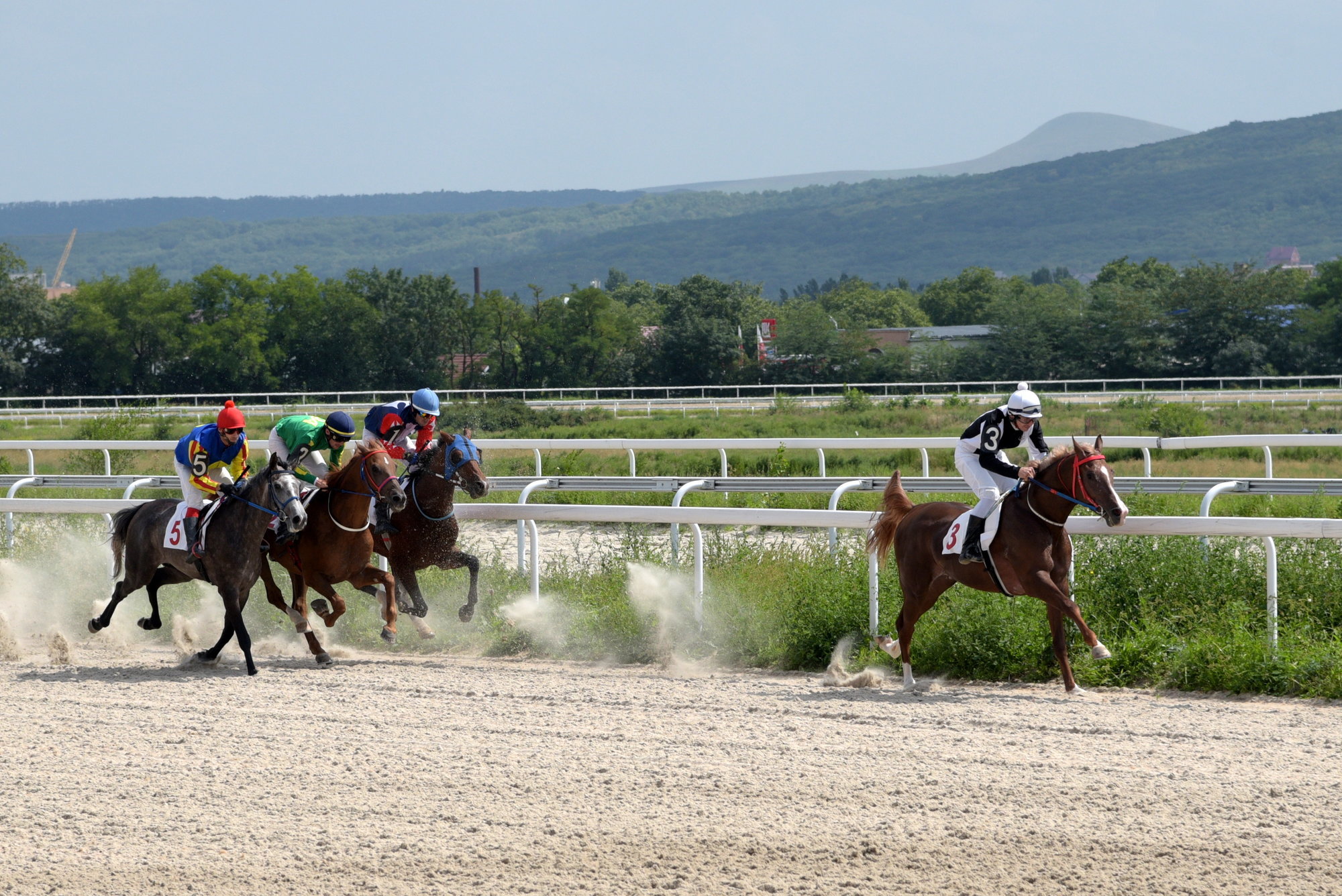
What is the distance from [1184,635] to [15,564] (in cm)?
863

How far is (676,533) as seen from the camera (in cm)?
861

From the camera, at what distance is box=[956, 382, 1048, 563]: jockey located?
6832 mm

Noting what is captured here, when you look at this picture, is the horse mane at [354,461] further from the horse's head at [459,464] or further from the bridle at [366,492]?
the horse's head at [459,464]

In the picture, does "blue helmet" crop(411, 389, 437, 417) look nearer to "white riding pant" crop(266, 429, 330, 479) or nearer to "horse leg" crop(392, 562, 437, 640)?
"white riding pant" crop(266, 429, 330, 479)

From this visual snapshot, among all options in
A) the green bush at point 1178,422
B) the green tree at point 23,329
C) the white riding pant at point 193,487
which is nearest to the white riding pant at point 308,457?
the white riding pant at point 193,487

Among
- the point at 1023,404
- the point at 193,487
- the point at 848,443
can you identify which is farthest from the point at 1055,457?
the point at 848,443

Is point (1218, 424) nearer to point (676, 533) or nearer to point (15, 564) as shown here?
point (676, 533)

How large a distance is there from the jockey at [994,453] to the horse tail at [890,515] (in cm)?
36

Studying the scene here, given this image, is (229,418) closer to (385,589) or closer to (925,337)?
(385,589)

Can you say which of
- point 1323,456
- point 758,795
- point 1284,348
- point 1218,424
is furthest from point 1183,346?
point 758,795

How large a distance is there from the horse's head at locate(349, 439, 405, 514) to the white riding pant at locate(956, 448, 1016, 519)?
10.4 ft

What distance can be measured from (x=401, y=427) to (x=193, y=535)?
1.50m

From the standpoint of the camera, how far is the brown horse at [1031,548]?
21.6 ft

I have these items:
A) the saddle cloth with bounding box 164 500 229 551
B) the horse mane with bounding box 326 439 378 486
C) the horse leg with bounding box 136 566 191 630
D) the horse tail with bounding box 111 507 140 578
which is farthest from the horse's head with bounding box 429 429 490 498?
the horse tail with bounding box 111 507 140 578
